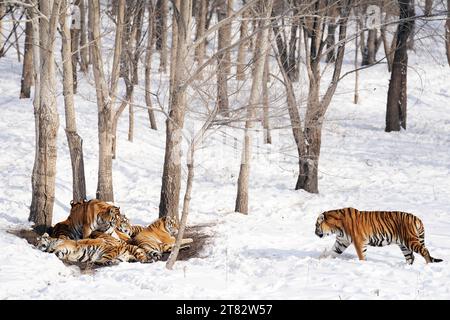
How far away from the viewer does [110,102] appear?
48.5ft

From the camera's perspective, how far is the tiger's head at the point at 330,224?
36.4 ft

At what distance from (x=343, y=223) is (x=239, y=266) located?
1.70 meters

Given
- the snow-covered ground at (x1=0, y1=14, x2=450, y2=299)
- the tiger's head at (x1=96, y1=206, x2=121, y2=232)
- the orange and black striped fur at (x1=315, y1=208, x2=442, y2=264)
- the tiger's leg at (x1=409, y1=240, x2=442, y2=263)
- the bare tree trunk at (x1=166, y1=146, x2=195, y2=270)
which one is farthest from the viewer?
the tiger's head at (x1=96, y1=206, x2=121, y2=232)

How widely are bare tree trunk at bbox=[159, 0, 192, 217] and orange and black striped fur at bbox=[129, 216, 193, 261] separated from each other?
134cm

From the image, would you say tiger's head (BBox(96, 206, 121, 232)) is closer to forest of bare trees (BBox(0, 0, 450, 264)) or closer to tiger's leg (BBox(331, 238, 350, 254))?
forest of bare trees (BBox(0, 0, 450, 264))

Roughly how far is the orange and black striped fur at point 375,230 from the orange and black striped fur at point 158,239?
8.10 ft

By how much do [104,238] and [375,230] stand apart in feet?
13.6

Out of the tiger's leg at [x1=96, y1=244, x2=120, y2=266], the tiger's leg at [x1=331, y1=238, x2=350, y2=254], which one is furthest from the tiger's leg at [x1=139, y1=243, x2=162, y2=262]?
the tiger's leg at [x1=331, y1=238, x2=350, y2=254]

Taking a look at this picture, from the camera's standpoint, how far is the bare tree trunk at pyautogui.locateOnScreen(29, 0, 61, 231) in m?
12.6

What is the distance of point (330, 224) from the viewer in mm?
11148

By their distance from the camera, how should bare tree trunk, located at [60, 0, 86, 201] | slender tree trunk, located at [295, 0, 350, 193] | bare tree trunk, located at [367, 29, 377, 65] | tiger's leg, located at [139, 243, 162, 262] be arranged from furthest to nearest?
bare tree trunk, located at [367, 29, 377, 65] → slender tree trunk, located at [295, 0, 350, 193] → bare tree trunk, located at [60, 0, 86, 201] → tiger's leg, located at [139, 243, 162, 262]

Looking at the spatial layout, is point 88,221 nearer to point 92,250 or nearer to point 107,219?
point 107,219

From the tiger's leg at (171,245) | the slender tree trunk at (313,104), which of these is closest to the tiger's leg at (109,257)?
the tiger's leg at (171,245)
